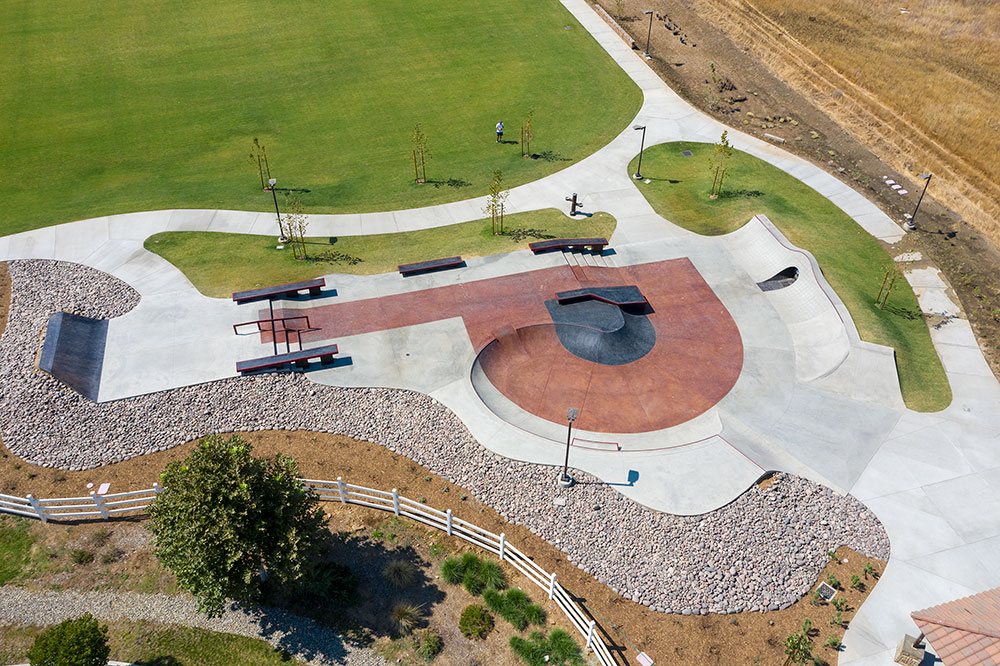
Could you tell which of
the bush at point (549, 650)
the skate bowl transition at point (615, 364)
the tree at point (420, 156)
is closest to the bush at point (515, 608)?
the bush at point (549, 650)

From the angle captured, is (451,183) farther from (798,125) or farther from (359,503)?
(798,125)

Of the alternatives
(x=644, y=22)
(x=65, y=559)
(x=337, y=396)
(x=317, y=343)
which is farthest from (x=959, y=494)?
(x=644, y=22)

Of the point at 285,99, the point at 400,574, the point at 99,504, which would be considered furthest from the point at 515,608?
the point at 285,99

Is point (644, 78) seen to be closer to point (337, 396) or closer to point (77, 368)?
point (337, 396)

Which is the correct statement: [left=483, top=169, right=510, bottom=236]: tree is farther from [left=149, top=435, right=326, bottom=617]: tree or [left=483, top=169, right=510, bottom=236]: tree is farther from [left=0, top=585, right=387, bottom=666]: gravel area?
[left=0, top=585, right=387, bottom=666]: gravel area

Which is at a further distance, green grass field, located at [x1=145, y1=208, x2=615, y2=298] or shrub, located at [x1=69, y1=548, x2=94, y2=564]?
green grass field, located at [x1=145, y1=208, x2=615, y2=298]

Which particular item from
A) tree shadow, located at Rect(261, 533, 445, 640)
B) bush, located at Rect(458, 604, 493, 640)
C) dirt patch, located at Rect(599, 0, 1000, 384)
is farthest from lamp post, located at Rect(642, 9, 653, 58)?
bush, located at Rect(458, 604, 493, 640)
